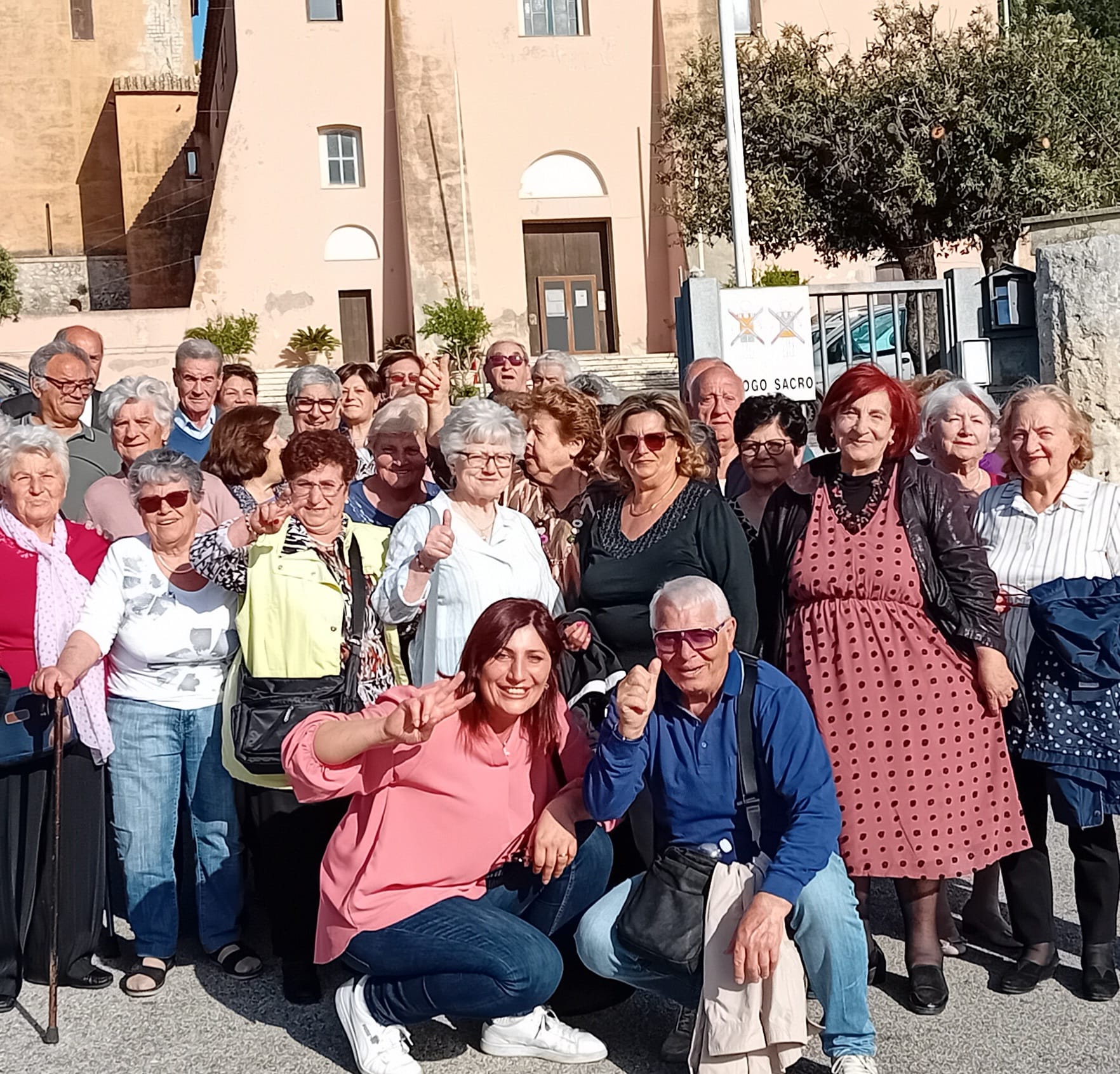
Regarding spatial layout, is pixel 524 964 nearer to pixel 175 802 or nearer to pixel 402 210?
pixel 175 802

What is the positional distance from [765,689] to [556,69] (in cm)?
2440

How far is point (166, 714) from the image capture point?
4.93m

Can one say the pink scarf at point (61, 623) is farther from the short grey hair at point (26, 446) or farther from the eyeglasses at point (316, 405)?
the eyeglasses at point (316, 405)

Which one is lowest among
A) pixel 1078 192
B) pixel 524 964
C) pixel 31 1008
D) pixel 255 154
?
pixel 31 1008

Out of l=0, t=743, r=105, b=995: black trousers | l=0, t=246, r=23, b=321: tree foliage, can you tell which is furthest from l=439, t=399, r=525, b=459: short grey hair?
l=0, t=246, r=23, b=321: tree foliage

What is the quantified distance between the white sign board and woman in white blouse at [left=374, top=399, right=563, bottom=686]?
581 cm

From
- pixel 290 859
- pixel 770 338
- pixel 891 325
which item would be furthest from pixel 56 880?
pixel 891 325

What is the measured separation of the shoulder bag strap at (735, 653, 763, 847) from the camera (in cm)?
395

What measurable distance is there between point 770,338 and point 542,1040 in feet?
23.3

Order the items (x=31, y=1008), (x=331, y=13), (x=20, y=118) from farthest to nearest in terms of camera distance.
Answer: (x=20, y=118) < (x=331, y=13) < (x=31, y=1008)

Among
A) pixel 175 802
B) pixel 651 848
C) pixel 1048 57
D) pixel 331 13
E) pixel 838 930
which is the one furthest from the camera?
pixel 331 13

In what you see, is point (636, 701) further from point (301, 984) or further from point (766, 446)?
point (766, 446)

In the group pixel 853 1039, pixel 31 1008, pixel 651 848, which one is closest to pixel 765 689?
pixel 651 848

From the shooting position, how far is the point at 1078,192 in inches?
886
